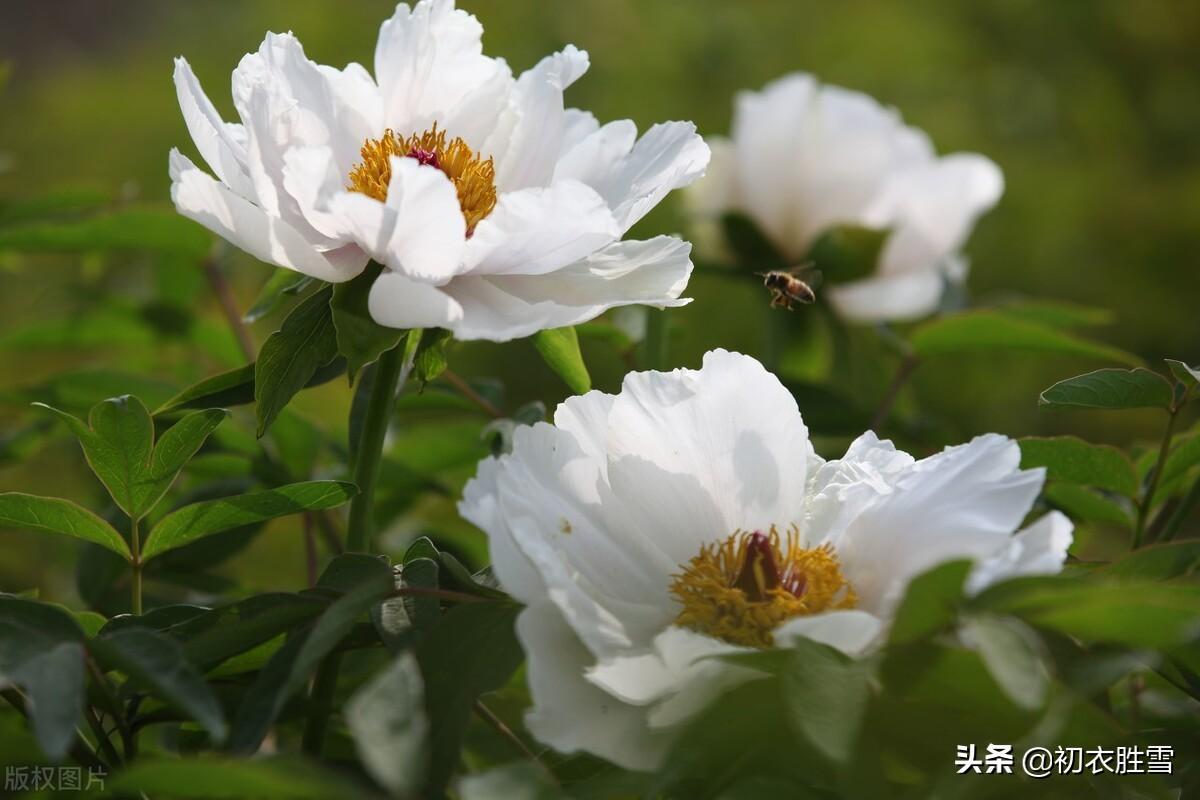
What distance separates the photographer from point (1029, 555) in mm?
247

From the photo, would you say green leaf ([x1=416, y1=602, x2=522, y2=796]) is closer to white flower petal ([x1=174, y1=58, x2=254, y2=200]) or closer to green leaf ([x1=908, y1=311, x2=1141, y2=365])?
white flower petal ([x1=174, y1=58, x2=254, y2=200])

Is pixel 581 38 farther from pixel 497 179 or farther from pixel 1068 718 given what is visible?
pixel 1068 718

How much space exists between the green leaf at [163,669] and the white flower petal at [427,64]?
0.16 metres

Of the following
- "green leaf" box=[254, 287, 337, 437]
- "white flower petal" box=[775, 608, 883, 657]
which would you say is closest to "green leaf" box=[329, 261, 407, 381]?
"green leaf" box=[254, 287, 337, 437]

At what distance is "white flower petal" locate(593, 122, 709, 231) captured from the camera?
31cm

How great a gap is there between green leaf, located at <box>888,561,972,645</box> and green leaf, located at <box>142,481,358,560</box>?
0.13 m

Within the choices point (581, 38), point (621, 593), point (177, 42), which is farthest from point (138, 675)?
point (177, 42)

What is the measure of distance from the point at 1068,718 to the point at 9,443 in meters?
0.39

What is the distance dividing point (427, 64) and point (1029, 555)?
20 cm

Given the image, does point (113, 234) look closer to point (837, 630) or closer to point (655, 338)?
point (655, 338)

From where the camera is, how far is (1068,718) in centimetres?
22

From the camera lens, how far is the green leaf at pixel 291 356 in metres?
0.29

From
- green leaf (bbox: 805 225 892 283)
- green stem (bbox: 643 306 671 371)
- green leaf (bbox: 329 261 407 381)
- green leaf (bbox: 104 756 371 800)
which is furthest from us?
green leaf (bbox: 805 225 892 283)

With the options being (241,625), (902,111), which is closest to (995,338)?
(241,625)
